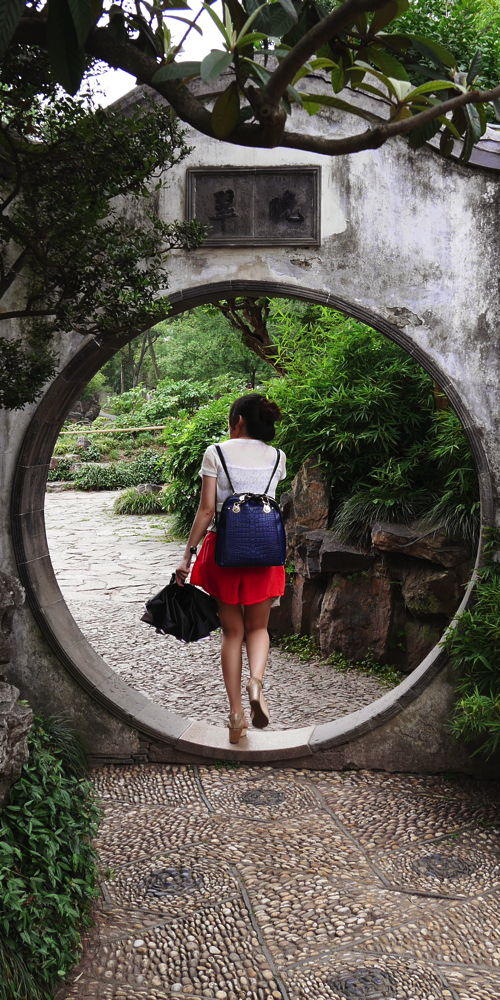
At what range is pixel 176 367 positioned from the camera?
73.6ft

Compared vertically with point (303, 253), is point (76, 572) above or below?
below

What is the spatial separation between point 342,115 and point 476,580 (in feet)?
7.55

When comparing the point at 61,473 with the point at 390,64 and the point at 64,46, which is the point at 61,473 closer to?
the point at 390,64

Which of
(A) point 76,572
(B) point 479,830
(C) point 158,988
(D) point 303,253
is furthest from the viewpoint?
(A) point 76,572

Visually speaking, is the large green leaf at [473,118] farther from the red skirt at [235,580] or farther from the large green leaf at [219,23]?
the red skirt at [235,580]

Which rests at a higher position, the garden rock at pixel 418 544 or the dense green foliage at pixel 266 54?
the dense green foliage at pixel 266 54

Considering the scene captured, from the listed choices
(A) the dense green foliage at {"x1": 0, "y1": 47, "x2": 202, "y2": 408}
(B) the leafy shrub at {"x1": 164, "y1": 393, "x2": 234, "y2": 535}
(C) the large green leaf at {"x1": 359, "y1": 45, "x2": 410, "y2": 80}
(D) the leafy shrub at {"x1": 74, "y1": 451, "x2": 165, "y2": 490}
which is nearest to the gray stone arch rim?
(A) the dense green foliage at {"x1": 0, "y1": 47, "x2": 202, "y2": 408}

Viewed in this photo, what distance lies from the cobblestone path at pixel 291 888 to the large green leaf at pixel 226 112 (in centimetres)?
254

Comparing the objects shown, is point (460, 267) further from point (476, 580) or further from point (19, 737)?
point (19, 737)

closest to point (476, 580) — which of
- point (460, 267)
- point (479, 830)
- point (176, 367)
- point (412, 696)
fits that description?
point (412, 696)

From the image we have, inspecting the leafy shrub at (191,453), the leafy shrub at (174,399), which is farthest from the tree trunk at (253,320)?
the leafy shrub at (174,399)

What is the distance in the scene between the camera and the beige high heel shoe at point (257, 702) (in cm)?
394

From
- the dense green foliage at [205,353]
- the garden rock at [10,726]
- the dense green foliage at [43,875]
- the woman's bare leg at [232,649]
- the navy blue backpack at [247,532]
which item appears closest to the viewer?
the dense green foliage at [43,875]

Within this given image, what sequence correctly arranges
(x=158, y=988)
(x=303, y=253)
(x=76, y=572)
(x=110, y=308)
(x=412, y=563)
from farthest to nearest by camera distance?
(x=76, y=572)
(x=412, y=563)
(x=303, y=253)
(x=110, y=308)
(x=158, y=988)
